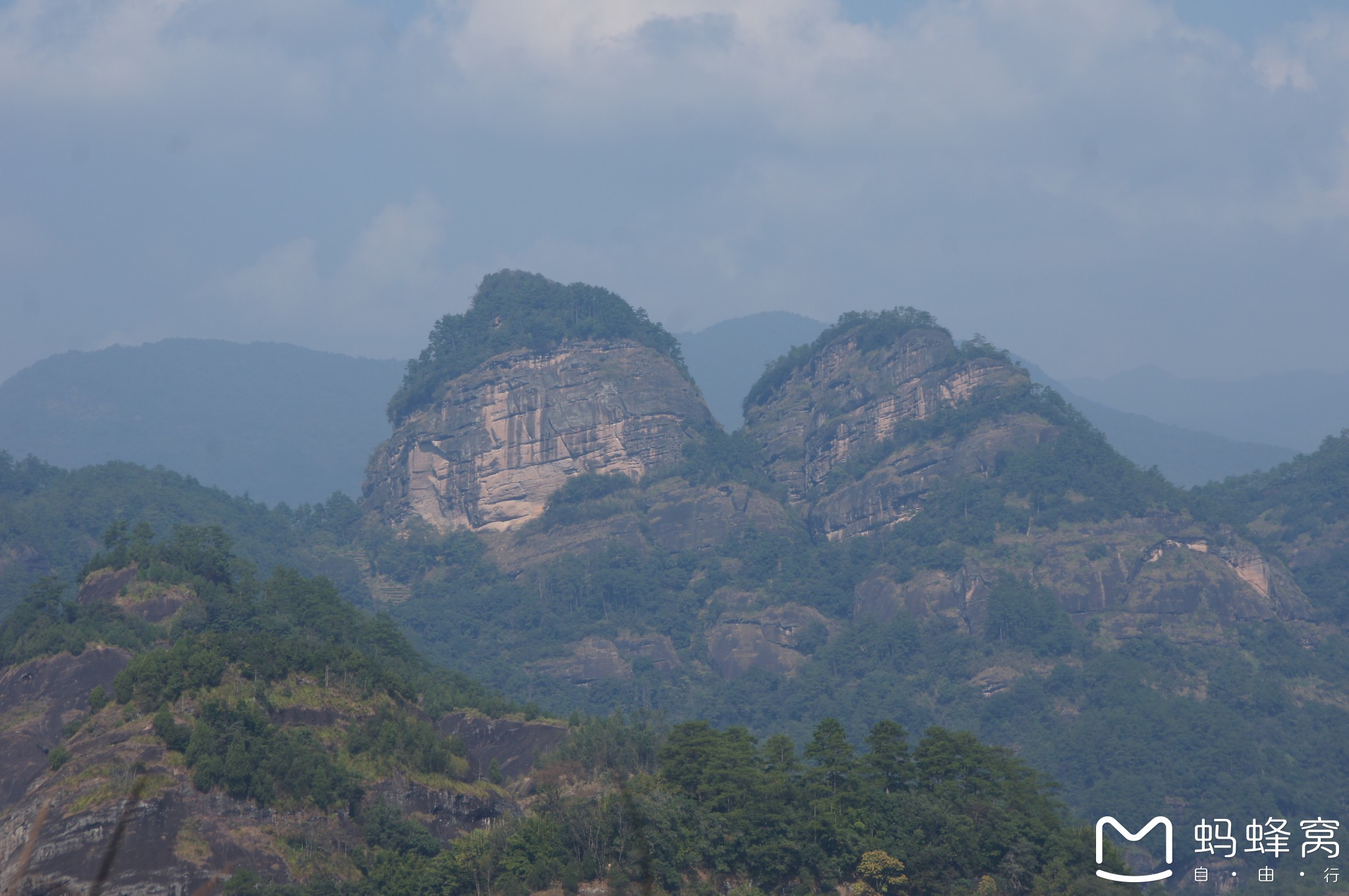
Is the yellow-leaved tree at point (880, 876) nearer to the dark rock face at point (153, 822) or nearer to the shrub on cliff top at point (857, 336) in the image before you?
the dark rock face at point (153, 822)

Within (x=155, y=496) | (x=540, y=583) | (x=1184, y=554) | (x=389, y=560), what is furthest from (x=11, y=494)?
(x=1184, y=554)

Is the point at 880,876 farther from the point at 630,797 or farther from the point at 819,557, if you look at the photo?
the point at 819,557

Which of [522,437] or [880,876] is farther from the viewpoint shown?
[522,437]

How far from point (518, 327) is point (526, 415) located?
472 inches

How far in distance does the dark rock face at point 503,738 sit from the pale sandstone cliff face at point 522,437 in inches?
2763

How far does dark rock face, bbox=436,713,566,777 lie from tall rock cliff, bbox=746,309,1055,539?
7239cm

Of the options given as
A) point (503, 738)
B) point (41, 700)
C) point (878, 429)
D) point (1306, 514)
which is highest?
point (878, 429)

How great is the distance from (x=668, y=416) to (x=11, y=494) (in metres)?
60.0

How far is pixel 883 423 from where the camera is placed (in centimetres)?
14675

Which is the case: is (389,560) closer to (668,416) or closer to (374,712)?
(668,416)

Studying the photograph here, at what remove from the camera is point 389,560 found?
5487 inches

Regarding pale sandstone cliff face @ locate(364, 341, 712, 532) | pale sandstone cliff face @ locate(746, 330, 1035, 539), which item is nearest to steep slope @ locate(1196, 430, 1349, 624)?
pale sandstone cliff face @ locate(746, 330, 1035, 539)

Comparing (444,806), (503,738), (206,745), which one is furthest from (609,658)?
(206,745)

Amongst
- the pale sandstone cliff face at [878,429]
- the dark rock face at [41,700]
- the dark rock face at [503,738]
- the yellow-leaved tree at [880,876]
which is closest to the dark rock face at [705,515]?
the pale sandstone cliff face at [878,429]
